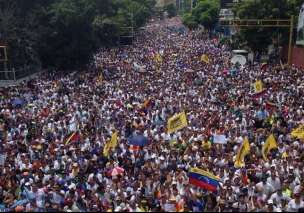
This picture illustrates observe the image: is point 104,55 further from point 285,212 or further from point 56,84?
point 285,212

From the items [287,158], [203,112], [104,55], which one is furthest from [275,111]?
[104,55]

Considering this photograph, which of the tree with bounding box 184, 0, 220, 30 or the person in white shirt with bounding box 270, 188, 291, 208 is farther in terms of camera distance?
the tree with bounding box 184, 0, 220, 30

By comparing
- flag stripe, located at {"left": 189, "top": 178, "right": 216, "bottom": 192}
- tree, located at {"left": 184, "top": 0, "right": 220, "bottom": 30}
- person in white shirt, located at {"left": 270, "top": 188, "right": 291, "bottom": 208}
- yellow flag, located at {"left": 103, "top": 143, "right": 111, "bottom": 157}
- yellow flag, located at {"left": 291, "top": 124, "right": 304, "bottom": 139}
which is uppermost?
flag stripe, located at {"left": 189, "top": 178, "right": 216, "bottom": 192}

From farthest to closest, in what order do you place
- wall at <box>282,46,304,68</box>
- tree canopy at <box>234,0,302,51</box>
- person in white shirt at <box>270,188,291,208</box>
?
tree canopy at <box>234,0,302,51</box> → wall at <box>282,46,304,68</box> → person in white shirt at <box>270,188,291,208</box>

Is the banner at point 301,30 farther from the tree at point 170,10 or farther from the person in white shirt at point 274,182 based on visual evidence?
the tree at point 170,10

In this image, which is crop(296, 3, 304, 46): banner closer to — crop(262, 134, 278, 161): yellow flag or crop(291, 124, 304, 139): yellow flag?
crop(291, 124, 304, 139): yellow flag

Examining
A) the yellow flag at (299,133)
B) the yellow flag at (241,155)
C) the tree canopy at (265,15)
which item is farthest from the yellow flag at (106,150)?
the tree canopy at (265,15)

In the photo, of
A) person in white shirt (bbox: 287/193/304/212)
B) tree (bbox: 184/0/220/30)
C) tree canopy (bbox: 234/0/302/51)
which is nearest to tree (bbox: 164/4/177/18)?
tree (bbox: 184/0/220/30)

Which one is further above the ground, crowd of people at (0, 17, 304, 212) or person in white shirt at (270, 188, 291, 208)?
person in white shirt at (270, 188, 291, 208)
